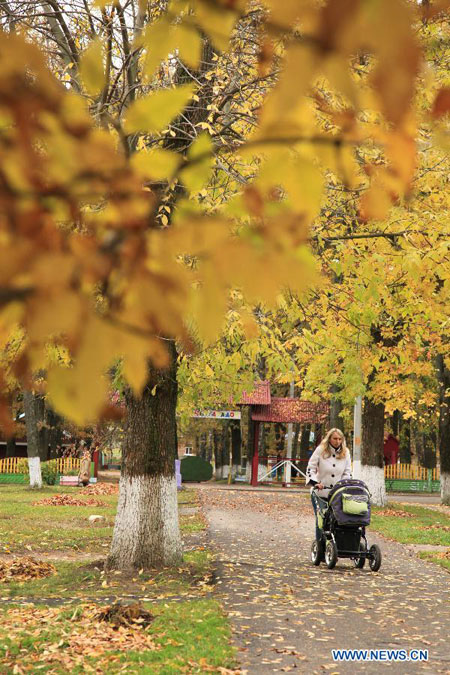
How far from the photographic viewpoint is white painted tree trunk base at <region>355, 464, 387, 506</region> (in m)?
21.1

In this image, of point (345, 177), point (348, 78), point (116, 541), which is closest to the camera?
point (348, 78)

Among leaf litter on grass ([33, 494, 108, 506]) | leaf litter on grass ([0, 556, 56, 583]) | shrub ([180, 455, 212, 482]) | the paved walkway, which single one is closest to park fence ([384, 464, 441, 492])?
shrub ([180, 455, 212, 482])

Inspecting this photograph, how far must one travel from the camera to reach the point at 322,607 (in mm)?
7332

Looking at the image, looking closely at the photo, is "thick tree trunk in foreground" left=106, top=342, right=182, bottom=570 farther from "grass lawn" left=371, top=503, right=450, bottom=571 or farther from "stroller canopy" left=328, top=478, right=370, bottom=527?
"grass lawn" left=371, top=503, right=450, bottom=571

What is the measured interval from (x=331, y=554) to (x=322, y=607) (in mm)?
2541

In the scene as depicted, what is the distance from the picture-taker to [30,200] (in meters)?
1.07

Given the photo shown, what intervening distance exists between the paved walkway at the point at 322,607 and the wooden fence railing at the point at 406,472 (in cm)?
2805

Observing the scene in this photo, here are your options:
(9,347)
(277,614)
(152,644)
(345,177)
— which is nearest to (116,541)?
(277,614)

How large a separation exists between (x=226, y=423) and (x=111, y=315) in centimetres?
4398

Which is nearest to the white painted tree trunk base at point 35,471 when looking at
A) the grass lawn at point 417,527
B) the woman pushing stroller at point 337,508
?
the grass lawn at point 417,527

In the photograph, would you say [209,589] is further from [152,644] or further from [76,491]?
[76,491]

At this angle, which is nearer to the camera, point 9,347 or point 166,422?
point 9,347

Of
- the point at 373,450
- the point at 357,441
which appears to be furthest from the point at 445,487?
the point at 357,441

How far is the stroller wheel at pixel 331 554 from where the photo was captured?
9663mm
